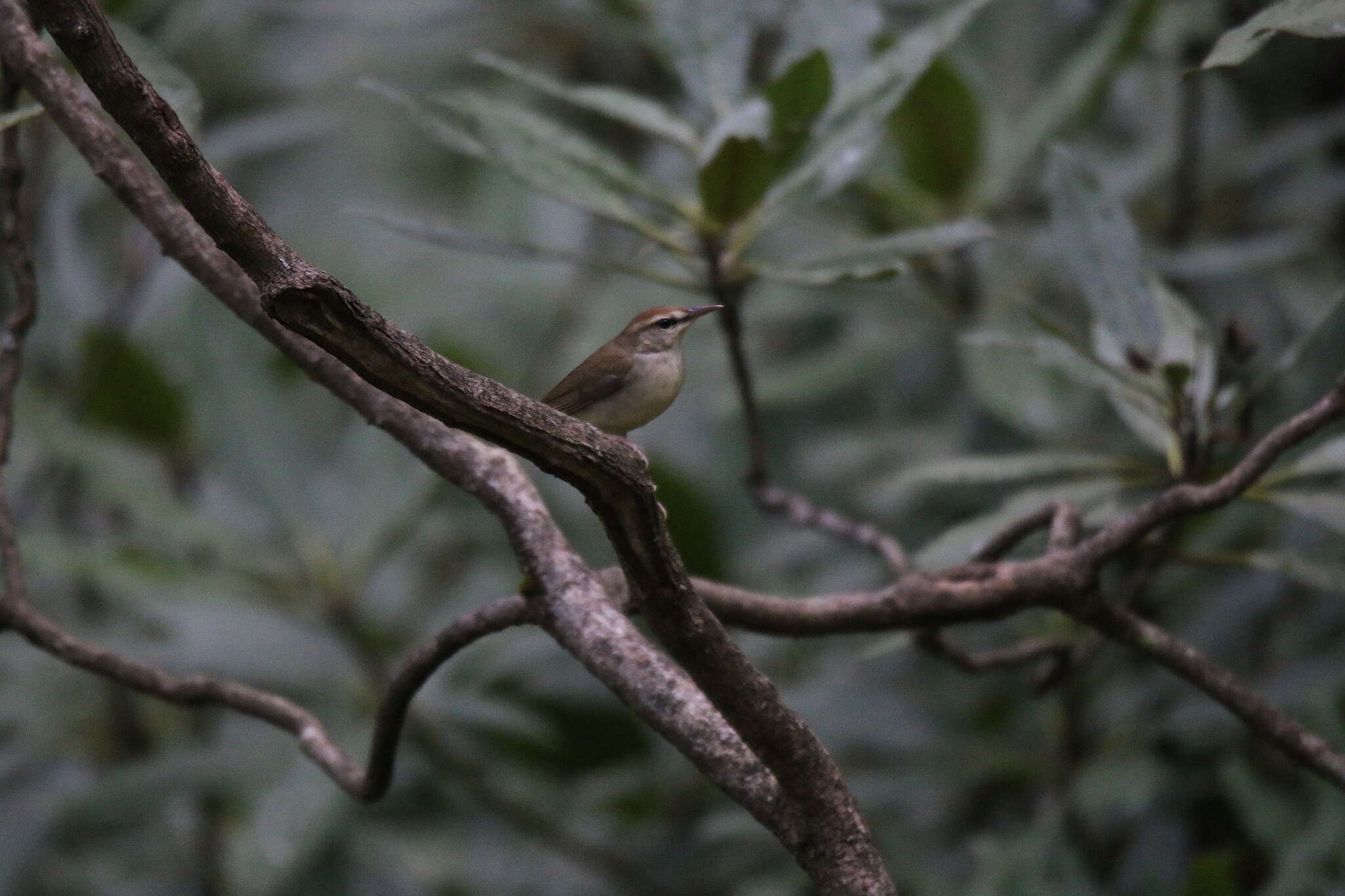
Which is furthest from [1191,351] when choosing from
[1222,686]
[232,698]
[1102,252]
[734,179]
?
[232,698]

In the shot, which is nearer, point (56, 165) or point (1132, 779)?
point (1132, 779)

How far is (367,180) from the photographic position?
6059 mm

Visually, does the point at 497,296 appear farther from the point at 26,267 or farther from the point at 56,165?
the point at 26,267

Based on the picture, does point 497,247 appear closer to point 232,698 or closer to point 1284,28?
point 232,698

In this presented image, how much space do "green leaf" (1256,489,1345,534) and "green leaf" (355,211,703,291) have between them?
837 mm

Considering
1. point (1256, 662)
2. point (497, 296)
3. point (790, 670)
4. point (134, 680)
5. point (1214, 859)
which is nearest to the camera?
point (134, 680)

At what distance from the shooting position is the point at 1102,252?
205cm

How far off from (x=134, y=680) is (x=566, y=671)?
1.68m

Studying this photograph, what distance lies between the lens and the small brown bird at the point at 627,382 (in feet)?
6.84

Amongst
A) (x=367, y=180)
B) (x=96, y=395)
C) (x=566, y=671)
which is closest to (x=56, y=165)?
(x=96, y=395)

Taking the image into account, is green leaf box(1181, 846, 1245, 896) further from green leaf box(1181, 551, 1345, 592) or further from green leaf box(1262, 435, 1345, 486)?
green leaf box(1262, 435, 1345, 486)

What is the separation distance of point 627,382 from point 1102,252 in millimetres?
730

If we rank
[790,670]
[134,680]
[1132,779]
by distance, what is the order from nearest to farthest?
[134,680] < [1132,779] < [790,670]

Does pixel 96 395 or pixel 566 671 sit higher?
pixel 96 395
